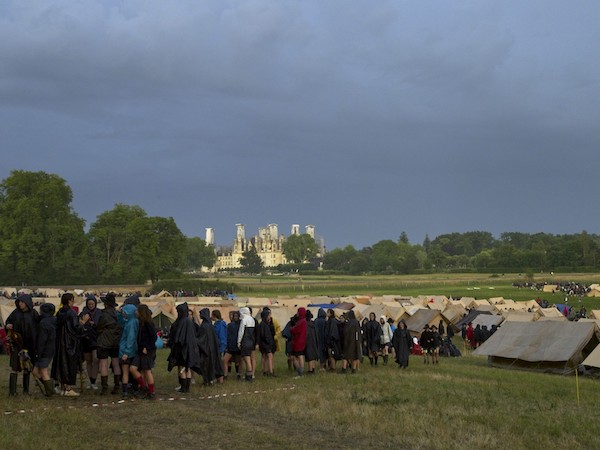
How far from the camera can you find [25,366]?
35.3 ft

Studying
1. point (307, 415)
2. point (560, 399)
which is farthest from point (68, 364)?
point (560, 399)

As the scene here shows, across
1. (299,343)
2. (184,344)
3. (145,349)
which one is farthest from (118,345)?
(299,343)

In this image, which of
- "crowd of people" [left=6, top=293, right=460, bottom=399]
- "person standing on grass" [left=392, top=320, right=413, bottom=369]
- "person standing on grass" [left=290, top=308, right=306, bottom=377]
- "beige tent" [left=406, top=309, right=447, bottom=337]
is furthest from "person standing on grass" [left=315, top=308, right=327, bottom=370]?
"beige tent" [left=406, top=309, right=447, bottom=337]

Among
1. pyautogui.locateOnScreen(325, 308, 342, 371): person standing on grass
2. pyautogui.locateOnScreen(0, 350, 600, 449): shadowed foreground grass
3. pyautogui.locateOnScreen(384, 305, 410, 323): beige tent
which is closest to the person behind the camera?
pyautogui.locateOnScreen(0, 350, 600, 449): shadowed foreground grass

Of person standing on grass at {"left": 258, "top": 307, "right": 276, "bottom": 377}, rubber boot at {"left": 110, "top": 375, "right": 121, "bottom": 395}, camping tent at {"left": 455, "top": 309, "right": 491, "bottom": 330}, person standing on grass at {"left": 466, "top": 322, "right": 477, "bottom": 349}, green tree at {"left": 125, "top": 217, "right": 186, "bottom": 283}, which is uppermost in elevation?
green tree at {"left": 125, "top": 217, "right": 186, "bottom": 283}

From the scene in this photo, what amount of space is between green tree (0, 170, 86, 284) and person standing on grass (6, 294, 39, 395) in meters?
65.8

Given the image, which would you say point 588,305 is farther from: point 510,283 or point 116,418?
point 116,418

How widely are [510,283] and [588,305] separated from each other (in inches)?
1700

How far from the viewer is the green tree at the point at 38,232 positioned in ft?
240

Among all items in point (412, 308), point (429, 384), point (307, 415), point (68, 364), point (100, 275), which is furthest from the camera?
point (100, 275)

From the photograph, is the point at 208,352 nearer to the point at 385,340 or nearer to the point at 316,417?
the point at 316,417

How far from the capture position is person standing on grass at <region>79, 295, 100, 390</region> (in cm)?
1177

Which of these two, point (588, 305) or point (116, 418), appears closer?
point (116, 418)

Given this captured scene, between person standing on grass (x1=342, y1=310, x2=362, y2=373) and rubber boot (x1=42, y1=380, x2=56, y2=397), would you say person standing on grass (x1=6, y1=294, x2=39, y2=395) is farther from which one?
person standing on grass (x1=342, y1=310, x2=362, y2=373)
